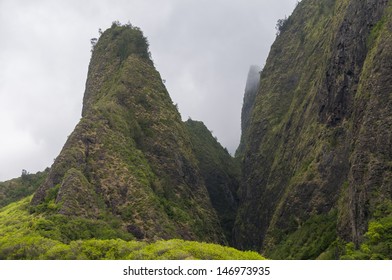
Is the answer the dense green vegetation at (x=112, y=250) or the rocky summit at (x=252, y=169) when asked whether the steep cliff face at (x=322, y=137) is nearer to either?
the rocky summit at (x=252, y=169)

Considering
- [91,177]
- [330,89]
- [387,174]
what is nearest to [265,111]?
[330,89]

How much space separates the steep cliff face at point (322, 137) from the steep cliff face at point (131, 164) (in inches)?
540

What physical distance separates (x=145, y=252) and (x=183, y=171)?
56.5 m

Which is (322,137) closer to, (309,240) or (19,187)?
(309,240)

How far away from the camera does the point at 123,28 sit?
4486 inches

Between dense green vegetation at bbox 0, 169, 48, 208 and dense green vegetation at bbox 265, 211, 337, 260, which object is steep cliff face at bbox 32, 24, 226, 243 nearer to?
dense green vegetation at bbox 265, 211, 337, 260

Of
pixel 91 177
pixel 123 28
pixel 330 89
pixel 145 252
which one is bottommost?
pixel 145 252

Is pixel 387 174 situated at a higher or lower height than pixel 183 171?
lower

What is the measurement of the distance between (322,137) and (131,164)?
3015cm

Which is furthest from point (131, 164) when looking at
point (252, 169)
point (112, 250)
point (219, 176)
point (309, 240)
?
point (219, 176)

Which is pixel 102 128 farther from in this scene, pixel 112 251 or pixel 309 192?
pixel 112 251

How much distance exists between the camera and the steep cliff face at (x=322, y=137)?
49.0 meters

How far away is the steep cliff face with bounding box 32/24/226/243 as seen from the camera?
60344mm

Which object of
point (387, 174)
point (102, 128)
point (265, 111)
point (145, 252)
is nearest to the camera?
point (145, 252)
